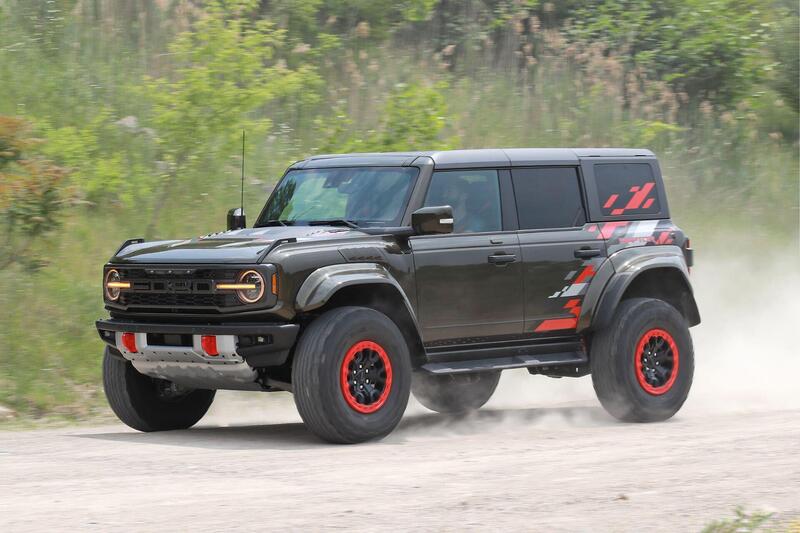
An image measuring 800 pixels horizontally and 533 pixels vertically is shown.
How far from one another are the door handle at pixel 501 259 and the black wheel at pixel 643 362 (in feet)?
3.56

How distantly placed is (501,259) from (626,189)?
165 centimetres

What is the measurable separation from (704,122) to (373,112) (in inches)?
242

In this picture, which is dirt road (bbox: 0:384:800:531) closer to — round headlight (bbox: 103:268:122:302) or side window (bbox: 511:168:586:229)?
round headlight (bbox: 103:268:122:302)

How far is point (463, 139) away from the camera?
19.1 meters

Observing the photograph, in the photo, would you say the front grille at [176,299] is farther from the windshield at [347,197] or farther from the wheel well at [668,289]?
the wheel well at [668,289]

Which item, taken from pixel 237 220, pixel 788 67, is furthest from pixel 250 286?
pixel 788 67

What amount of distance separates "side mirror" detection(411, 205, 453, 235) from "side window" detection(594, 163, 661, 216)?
74.6 inches

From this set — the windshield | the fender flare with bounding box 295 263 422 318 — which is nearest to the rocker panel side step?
the fender flare with bounding box 295 263 422 318

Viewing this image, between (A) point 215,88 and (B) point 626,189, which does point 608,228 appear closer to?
(B) point 626,189

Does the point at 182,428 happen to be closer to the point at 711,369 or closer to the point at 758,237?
the point at 711,369

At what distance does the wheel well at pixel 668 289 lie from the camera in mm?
11055

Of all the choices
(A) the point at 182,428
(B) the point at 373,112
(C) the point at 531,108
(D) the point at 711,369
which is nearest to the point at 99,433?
(A) the point at 182,428

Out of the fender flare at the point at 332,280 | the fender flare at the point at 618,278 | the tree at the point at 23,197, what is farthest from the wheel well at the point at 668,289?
the tree at the point at 23,197

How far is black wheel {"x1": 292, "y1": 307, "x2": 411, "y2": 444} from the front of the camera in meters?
8.81
